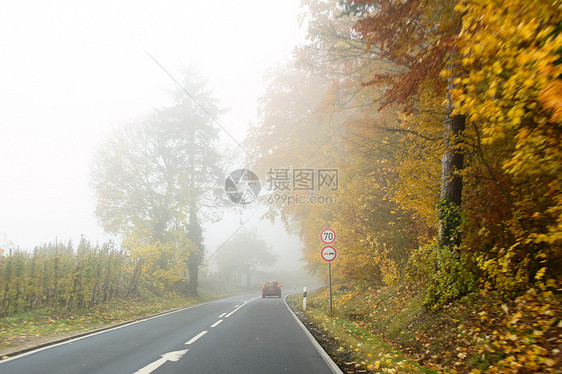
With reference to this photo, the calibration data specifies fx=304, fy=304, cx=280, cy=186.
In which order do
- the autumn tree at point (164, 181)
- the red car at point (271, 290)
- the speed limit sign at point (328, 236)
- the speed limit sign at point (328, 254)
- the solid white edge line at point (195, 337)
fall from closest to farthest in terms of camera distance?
the solid white edge line at point (195, 337) → the speed limit sign at point (328, 254) → the speed limit sign at point (328, 236) → the autumn tree at point (164, 181) → the red car at point (271, 290)

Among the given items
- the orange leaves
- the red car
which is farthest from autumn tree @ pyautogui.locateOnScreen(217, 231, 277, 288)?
the orange leaves

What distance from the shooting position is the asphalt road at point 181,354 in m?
4.56

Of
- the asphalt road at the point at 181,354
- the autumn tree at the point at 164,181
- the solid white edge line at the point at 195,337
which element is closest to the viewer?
the asphalt road at the point at 181,354

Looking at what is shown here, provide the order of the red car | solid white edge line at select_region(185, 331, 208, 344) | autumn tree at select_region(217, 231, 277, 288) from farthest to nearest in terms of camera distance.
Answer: autumn tree at select_region(217, 231, 277, 288), the red car, solid white edge line at select_region(185, 331, 208, 344)

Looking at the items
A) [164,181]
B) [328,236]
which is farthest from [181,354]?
[164,181]

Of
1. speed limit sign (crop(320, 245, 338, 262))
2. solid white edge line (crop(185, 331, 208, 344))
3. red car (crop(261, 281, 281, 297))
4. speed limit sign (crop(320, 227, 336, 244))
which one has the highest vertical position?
speed limit sign (crop(320, 227, 336, 244))

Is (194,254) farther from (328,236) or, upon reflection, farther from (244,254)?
(244,254)

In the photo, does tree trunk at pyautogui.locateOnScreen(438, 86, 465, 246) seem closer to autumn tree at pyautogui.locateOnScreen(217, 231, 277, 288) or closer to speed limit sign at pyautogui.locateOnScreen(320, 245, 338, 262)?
speed limit sign at pyautogui.locateOnScreen(320, 245, 338, 262)

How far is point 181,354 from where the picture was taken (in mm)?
5375

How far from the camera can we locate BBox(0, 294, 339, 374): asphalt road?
15.0ft

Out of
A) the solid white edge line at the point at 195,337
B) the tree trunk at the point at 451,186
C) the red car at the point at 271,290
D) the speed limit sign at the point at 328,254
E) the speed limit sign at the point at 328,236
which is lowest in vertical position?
the red car at the point at 271,290

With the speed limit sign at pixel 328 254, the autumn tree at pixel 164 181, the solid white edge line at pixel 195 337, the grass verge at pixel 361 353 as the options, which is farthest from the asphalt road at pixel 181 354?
the autumn tree at pixel 164 181

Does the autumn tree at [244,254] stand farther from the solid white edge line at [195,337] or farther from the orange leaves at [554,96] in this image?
the orange leaves at [554,96]

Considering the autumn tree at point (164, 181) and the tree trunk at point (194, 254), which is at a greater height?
the autumn tree at point (164, 181)
